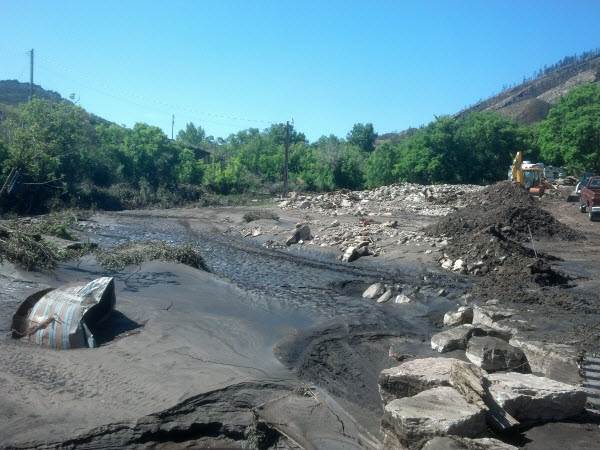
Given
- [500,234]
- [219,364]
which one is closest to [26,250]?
[219,364]

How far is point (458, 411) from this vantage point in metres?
6.14

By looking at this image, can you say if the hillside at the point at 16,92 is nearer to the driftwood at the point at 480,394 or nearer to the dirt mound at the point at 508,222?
the dirt mound at the point at 508,222

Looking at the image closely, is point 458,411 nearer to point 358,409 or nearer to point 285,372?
point 358,409

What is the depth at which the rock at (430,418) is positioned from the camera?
5883mm

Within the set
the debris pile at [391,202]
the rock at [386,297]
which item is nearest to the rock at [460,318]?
the rock at [386,297]

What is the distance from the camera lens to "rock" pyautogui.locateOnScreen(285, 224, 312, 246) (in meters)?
25.1

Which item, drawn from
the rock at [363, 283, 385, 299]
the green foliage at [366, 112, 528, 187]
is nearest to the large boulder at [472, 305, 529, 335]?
the rock at [363, 283, 385, 299]

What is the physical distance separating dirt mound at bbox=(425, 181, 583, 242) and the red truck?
352cm

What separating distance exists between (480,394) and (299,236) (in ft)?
62.0

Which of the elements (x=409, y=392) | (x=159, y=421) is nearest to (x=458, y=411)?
(x=409, y=392)

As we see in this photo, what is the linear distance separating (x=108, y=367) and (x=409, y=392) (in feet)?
14.6

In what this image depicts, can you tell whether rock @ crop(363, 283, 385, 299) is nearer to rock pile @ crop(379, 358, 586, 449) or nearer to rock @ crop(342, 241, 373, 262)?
rock @ crop(342, 241, 373, 262)

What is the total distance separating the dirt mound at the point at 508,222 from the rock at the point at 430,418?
14216 mm

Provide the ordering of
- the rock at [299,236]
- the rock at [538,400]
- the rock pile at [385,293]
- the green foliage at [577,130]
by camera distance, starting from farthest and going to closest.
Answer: the green foliage at [577,130]
the rock at [299,236]
the rock pile at [385,293]
the rock at [538,400]
